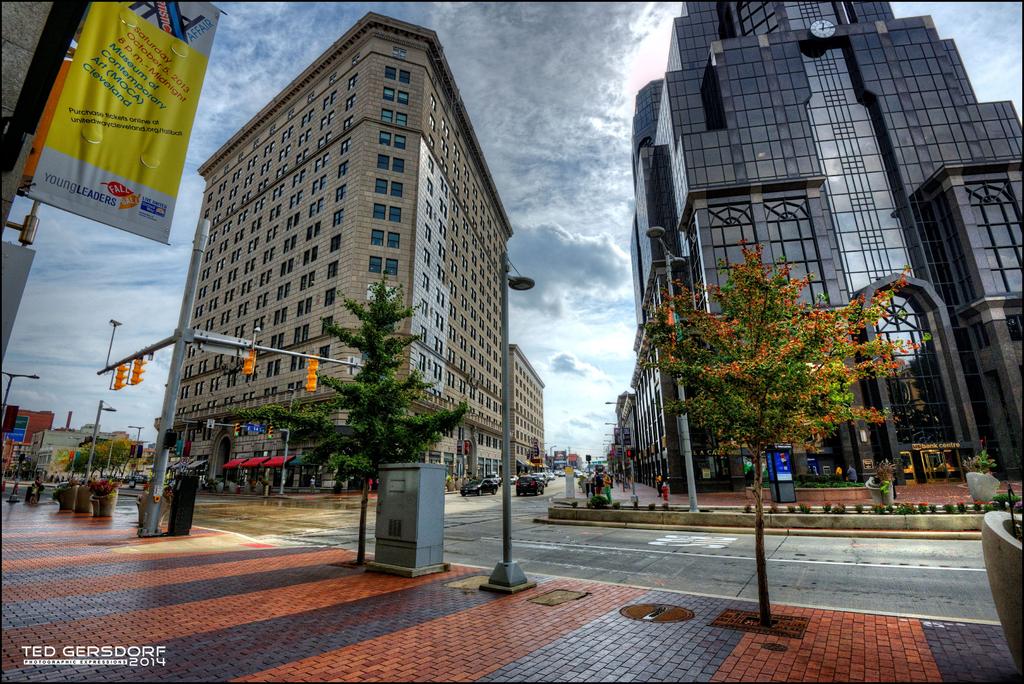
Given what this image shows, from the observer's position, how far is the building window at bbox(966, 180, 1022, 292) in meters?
43.2

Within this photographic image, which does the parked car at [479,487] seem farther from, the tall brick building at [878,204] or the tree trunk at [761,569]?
the tree trunk at [761,569]

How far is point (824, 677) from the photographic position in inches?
224

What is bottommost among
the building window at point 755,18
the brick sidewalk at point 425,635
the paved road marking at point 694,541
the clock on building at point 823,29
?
the brick sidewalk at point 425,635

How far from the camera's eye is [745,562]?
1232 centimetres

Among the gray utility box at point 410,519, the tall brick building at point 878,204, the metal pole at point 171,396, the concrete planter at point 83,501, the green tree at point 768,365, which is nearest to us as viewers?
the green tree at point 768,365

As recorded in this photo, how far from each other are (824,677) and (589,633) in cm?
295

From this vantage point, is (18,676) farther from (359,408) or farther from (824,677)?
(824,677)

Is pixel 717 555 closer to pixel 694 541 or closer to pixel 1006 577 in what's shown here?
pixel 694 541

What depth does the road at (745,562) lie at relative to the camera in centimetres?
897

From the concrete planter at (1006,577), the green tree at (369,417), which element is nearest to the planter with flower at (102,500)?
the green tree at (369,417)

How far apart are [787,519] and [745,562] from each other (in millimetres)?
6837

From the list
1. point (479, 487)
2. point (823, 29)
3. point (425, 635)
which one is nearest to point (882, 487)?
point (425, 635)

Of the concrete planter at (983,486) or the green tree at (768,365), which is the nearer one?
the green tree at (768,365)

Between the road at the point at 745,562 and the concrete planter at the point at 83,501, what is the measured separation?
1086 cm
